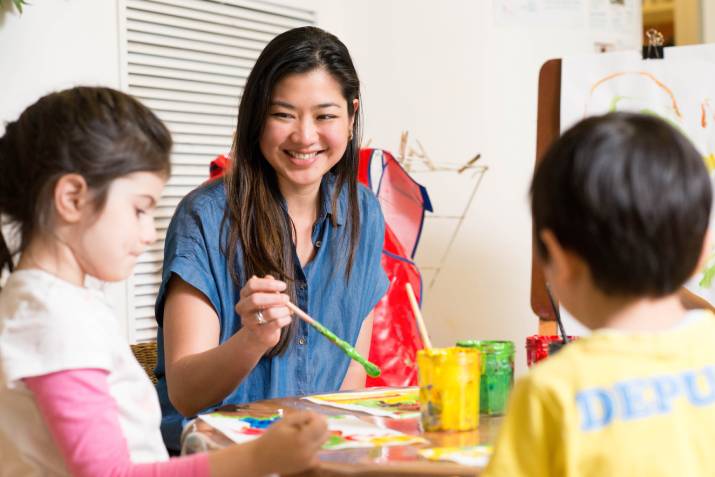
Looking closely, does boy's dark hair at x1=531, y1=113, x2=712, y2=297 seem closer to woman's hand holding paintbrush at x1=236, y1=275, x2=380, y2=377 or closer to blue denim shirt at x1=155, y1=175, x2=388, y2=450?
woman's hand holding paintbrush at x1=236, y1=275, x2=380, y2=377

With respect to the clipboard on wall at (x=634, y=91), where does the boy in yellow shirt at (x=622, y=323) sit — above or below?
below

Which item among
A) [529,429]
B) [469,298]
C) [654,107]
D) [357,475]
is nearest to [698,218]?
[529,429]

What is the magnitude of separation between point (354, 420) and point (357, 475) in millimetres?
267

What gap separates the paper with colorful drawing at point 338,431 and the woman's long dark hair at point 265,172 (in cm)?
39

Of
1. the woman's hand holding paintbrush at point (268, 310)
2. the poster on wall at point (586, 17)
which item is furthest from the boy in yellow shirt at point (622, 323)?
the poster on wall at point (586, 17)

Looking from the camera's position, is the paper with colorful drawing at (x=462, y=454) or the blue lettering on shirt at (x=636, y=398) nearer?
the blue lettering on shirt at (x=636, y=398)

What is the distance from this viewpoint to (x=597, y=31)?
3.20m

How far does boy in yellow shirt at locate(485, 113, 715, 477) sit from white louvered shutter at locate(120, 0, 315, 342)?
1.84 metres

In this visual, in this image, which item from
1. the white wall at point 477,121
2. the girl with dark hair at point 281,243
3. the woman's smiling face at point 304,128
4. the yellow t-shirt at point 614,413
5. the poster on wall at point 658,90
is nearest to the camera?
the yellow t-shirt at point 614,413

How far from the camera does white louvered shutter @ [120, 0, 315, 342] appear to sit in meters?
2.55

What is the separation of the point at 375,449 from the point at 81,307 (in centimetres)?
38

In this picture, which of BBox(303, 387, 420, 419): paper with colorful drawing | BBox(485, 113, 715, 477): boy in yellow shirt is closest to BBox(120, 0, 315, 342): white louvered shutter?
BBox(303, 387, 420, 419): paper with colorful drawing

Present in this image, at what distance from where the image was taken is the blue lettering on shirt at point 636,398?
0.80 meters

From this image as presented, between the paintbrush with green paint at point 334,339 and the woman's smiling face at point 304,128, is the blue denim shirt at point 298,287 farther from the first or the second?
the paintbrush with green paint at point 334,339
